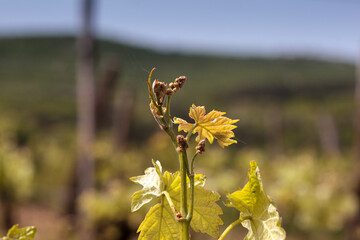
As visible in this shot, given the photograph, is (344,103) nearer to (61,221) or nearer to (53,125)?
(53,125)

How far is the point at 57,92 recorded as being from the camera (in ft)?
68.9

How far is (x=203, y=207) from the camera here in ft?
1.52

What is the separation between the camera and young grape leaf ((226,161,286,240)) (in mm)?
413

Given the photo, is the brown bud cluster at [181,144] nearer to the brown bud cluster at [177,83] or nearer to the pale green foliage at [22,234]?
the brown bud cluster at [177,83]

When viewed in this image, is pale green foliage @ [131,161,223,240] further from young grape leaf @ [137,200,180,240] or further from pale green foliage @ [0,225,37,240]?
pale green foliage @ [0,225,37,240]

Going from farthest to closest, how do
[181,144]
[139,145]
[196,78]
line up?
[196,78] < [139,145] < [181,144]

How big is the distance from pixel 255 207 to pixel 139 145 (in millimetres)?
10057

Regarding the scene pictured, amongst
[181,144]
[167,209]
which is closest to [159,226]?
[167,209]

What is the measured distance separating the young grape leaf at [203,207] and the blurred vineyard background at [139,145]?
0.08 metres

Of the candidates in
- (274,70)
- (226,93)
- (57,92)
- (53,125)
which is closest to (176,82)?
(53,125)

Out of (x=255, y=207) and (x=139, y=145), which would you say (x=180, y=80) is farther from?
(x=139, y=145)

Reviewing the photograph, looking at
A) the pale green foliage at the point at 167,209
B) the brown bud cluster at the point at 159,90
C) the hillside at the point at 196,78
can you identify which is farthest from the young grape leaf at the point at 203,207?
the hillside at the point at 196,78

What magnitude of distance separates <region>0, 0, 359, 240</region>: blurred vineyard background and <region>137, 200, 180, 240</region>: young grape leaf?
0.13 meters

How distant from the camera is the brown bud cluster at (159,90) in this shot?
1.26 ft
